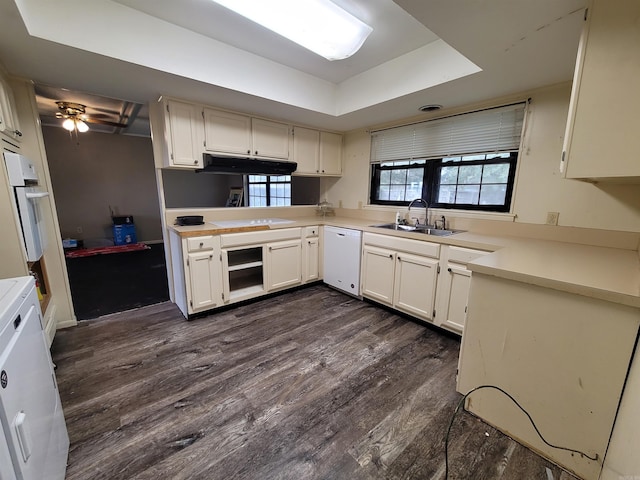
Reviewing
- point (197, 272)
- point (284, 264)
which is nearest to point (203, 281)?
point (197, 272)

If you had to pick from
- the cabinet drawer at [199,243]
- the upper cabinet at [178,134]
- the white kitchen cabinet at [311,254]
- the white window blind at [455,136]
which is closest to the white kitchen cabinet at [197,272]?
the cabinet drawer at [199,243]

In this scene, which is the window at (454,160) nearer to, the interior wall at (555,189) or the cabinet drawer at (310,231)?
the interior wall at (555,189)

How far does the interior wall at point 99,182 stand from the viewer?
5.07 metres

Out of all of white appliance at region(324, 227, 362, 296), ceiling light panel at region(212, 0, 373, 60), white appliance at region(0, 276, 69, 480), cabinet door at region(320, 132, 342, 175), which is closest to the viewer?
white appliance at region(0, 276, 69, 480)

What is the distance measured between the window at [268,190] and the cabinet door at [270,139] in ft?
4.47

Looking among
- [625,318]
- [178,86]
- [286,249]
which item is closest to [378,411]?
[625,318]

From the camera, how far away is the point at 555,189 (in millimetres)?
2096

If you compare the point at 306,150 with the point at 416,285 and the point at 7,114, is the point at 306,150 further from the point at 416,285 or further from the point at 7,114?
the point at 7,114

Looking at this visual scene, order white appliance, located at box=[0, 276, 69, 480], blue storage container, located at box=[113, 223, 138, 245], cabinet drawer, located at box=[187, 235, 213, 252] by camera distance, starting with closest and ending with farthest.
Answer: white appliance, located at box=[0, 276, 69, 480], cabinet drawer, located at box=[187, 235, 213, 252], blue storage container, located at box=[113, 223, 138, 245]

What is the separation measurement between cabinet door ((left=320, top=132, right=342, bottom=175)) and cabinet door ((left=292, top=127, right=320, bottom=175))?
83 mm

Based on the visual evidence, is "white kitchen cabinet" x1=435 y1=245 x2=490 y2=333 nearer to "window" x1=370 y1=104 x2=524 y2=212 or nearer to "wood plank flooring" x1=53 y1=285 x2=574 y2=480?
"wood plank flooring" x1=53 y1=285 x2=574 y2=480

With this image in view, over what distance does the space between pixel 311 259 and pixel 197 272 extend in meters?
1.33

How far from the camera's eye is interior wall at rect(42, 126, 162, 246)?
5070mm

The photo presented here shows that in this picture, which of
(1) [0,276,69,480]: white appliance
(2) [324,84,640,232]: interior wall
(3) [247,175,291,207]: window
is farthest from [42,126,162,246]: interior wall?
(2) [324,84,640,232]: interior wall
